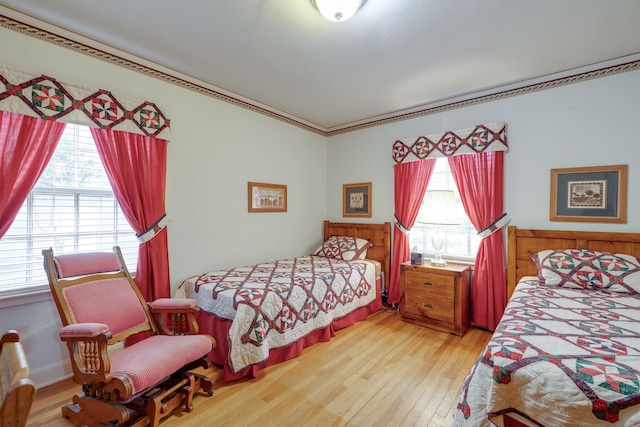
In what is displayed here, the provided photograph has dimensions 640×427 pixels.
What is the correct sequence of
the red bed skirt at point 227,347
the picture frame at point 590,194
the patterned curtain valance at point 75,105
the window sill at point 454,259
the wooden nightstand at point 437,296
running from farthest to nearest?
the window sill at point 454,259
the wooden nightstand at point 437,296
the picture frame at point 590,194
the red bed skirt at point 227,347
the patterned curtain valance at point 75,105

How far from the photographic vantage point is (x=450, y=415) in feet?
6.02

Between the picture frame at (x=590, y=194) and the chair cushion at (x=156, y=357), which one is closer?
the chair cushion at (x=156, y=357)

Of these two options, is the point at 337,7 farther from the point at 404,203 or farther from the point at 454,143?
the point at 404,203

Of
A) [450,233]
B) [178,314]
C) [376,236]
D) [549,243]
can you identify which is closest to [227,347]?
[178,314]

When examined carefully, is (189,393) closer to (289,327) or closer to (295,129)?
(289,327)

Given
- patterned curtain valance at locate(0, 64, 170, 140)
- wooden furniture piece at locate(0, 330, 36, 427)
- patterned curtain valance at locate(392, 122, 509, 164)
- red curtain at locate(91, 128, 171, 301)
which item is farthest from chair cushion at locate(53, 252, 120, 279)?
patterned curtain valance at locate(392, 122, 509, 164)

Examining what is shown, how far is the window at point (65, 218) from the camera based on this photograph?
6.84ft

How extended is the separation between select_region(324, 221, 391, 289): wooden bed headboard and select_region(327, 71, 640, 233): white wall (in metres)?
1.33

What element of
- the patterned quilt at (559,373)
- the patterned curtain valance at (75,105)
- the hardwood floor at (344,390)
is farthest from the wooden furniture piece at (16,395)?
the patterned curtain valance at (75,105)

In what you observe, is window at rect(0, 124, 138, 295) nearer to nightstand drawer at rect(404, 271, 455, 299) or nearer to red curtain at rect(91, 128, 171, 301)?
red curtain at rect(91, 128, 171, 301)

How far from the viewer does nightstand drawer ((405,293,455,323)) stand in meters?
3.08

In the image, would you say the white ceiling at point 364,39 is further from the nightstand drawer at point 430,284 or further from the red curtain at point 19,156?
the nightstand drawer at point 430,284

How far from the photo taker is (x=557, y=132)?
279 cm

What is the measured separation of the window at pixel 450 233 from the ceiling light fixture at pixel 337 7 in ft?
7.46
